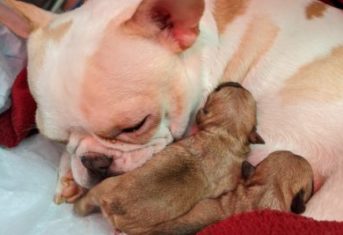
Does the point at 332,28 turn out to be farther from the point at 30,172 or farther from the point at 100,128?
the point at 30,172

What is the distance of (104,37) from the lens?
130cm

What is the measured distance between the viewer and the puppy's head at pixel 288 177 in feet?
4.44

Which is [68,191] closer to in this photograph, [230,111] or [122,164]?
[122,164]

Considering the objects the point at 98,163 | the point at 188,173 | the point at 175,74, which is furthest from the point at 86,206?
the point at 175,74

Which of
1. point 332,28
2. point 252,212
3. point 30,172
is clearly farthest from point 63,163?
point 332,28

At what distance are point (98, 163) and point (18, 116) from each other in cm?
37

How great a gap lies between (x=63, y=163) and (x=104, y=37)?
0.44 meters

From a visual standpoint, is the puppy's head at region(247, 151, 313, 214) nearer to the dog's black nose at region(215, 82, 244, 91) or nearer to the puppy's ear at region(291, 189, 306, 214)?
the puppy's ear at region(291, 189, 306, 214)

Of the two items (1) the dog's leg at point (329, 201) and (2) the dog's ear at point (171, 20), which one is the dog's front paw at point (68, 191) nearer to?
(2) the dog's ear at point (171, 20)

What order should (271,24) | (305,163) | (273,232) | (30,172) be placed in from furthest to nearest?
(30,172)
(271,24)
(305,163)
(273,232)

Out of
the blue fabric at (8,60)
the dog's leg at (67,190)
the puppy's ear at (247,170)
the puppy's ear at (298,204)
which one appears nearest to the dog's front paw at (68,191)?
the dog's leg at (67,190)

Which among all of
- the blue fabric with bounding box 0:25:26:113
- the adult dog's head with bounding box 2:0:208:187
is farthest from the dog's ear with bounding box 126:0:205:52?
the blue fabric with bounding box 0:25:26:113

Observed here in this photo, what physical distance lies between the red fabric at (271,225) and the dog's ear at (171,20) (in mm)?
408

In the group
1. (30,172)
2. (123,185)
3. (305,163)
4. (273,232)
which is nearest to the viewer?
(273,232)
